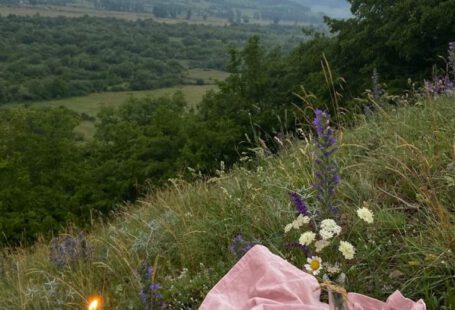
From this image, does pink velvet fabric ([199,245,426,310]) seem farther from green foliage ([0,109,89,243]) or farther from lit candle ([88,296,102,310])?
green foliage ([0,109,89,243])

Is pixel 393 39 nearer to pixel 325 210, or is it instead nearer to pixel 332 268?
pixel 325 210

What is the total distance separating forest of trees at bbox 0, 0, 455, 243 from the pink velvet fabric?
12376mm

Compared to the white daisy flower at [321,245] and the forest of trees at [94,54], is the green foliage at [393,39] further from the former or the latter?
the forest of trees at [94,54]

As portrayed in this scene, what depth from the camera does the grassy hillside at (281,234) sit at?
8.41ft

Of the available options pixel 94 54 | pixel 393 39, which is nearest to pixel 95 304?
pixel 393 39

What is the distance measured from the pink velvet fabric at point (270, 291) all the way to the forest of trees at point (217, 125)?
12.4 meters

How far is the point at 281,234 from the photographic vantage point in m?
3.14

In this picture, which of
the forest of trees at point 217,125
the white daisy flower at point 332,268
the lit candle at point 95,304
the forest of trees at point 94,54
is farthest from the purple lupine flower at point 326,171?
the forest of trees at point 94,54

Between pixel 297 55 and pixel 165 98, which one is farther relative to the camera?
pixel 165 98

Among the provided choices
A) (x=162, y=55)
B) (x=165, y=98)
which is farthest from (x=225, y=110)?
(x=162, y=55)

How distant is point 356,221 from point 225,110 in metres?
23.9

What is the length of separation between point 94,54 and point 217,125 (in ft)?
275

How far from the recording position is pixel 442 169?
3.19 metres

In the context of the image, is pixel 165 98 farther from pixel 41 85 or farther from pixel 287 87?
pixel 41 85
